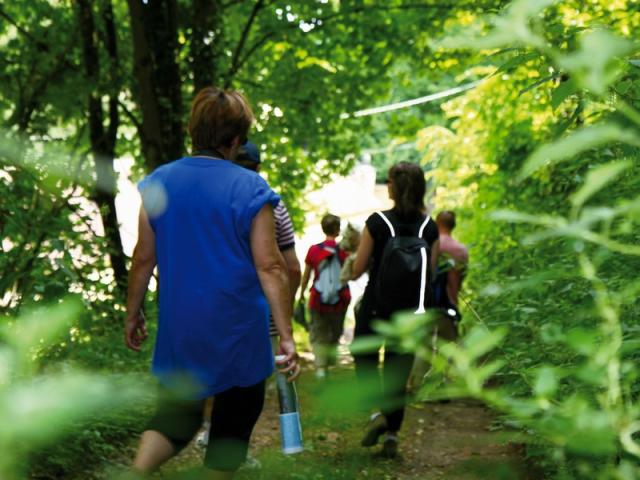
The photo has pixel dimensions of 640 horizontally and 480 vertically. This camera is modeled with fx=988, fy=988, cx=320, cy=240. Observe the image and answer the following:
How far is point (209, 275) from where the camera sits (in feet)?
11.6

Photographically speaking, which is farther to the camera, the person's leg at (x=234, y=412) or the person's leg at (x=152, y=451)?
the person's leg at (x=234, y=412)

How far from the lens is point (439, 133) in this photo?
1474 cm

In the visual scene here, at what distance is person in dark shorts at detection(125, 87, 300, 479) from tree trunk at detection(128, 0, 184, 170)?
605 cm

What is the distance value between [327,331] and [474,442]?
11.9 feet

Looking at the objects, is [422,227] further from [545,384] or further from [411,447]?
[545,384]

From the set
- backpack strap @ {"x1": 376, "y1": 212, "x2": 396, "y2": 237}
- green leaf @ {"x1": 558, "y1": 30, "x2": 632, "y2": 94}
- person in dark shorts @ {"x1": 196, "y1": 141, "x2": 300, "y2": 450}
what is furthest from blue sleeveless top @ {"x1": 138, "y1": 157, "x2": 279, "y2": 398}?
green leaf @ {"x1": 558, "y1": 30, "x2": 632, "y2": 94}

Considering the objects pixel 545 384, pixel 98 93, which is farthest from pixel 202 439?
pixel 545 384

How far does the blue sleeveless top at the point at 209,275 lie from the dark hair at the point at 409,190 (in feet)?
8.19

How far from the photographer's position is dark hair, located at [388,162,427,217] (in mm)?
6086

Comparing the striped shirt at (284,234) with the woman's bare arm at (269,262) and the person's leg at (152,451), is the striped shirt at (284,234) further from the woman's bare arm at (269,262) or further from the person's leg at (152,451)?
the person's leg at (152,451)

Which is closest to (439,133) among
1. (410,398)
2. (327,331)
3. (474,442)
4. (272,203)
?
(327,331)

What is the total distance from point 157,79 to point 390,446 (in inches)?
195

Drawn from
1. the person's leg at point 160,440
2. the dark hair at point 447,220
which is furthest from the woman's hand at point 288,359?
the dark hair at point 447,220

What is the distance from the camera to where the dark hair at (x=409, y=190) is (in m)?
6.09
